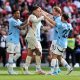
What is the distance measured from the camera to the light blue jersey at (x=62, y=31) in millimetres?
20641

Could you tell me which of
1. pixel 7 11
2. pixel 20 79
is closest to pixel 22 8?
pixel 7 11

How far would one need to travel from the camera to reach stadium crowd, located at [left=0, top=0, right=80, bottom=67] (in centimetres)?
2928

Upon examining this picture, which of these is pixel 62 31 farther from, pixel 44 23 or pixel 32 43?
pixel 44 23

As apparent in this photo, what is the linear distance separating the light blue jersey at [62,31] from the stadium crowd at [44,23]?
713cm

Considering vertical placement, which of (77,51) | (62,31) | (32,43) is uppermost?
(62,31)

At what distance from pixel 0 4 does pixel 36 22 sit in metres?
13.4

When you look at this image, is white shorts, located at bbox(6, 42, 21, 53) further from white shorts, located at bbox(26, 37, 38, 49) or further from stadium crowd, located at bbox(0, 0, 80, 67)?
stadium crowd, located at bbox(0, 0, 80, 67)

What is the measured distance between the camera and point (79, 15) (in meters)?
34.2

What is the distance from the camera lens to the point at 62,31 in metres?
20.8

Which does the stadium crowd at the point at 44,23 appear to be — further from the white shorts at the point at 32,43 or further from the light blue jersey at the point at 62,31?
the light blue jersey at the point at 62,31

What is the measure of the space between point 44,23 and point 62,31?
38.8 ft

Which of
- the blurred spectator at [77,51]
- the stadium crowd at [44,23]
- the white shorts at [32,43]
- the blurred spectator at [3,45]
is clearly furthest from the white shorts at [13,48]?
the blurred spectator at [77,51]

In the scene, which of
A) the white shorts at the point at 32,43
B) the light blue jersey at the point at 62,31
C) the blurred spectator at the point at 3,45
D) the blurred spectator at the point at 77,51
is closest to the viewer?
the light blue jersey at the point at 62,31

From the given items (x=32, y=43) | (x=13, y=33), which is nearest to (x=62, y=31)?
(x=32, y=43)
